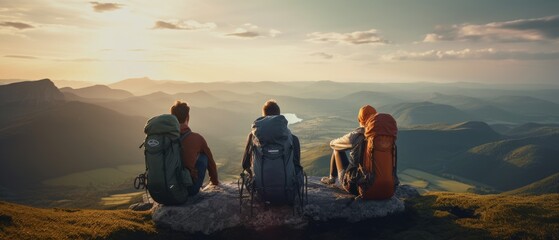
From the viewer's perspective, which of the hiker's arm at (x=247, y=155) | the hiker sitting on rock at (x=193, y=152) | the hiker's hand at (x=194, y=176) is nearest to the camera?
the hiker's arm at (x=247, y=155)

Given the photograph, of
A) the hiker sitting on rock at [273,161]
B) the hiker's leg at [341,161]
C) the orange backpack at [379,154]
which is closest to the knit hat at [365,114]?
the orange backpack at [379,154]

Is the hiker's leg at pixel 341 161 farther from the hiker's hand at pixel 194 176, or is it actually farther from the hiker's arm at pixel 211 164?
the hiker's hand at pixel 194 176

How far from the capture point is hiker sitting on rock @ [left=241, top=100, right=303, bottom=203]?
10.6 meters

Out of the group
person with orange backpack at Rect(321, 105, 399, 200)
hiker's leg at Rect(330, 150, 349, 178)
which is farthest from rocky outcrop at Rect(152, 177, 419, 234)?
hiker's leg at Rect(330, 150, 349, 178)

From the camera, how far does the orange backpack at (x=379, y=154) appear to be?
11125mm

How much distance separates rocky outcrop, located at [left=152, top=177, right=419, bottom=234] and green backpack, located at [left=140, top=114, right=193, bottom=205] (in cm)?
79

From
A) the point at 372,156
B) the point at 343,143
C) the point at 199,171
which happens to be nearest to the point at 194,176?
the point at 199,171

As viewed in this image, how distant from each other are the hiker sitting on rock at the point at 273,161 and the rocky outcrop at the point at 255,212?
712 mm

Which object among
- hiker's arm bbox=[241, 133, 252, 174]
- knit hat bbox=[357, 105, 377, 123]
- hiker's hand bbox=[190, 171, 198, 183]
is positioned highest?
knit hat bbox=[357, 105, 377, 123]

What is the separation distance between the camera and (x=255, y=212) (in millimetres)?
11359

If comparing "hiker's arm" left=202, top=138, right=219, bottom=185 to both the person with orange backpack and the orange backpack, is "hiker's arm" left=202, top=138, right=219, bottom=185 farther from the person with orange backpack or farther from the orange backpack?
the orange backpack

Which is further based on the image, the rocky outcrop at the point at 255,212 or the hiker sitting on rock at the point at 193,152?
the hiker sitting on rock at the point at 193,152

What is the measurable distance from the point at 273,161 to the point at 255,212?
82.6 inches

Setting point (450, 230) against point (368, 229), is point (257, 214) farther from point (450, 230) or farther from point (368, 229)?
point (450, 230)
